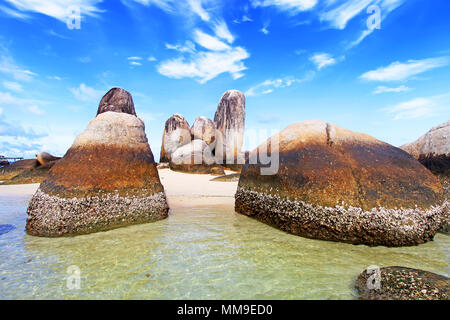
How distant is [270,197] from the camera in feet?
15.4

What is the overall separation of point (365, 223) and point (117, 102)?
274 inches

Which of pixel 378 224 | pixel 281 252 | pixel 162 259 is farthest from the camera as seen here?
pixel 378 224

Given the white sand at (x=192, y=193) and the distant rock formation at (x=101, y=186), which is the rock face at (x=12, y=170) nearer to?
the white sand at (x=192, y=193)

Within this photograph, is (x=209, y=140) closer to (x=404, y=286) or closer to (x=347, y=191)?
(x=347, y=191)

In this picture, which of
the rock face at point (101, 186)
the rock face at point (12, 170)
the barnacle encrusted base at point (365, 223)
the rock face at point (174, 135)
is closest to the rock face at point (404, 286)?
the barnacle encrusted base at point (365, 223)

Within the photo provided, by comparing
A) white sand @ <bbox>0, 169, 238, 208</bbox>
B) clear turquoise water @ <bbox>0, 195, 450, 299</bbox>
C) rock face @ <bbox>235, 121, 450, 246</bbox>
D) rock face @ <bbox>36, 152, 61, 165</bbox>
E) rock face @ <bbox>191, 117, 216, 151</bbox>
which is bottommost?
clear turquoise water @ <bbox>0, 195, 450, 299</bbox>

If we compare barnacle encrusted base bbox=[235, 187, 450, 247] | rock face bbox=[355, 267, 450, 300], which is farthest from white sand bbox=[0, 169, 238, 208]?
rock face bbox=[355, 267, 450, 300]

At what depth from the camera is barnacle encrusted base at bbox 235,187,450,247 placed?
3.60 metres

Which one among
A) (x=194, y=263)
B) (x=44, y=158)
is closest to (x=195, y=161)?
(x=44, y=158)

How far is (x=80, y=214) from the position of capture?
4211 millimetres

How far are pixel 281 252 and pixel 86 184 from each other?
3.55 m

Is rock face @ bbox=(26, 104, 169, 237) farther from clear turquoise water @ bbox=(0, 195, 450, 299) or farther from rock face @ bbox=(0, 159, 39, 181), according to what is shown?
rock face @ bbox=(0, 159, 39, 181)

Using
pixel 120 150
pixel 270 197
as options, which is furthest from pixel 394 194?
pixel 120 150
